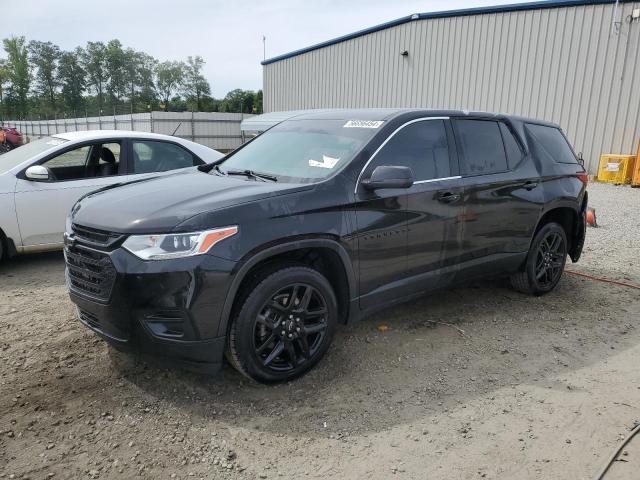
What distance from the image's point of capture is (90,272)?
307 cm

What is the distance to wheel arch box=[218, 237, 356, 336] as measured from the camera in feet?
9.64

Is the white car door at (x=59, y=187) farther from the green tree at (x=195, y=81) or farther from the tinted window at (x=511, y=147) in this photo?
the green tree at (x=195, y=81)

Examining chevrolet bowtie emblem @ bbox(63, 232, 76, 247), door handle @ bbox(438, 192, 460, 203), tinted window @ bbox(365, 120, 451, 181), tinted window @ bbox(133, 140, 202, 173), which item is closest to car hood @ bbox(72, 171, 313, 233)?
chevrolet bowtie emblem @ bbox(63, 232, 76, 247)

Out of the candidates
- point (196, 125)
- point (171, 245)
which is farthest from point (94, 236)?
point (196, 125)

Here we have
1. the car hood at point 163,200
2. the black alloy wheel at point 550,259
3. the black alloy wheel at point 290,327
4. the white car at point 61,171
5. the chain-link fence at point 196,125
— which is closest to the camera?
the car hood at point 163,200

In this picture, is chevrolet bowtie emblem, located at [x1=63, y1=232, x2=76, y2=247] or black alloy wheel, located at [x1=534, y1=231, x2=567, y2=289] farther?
black alloy wheel, located at [x1=534, y1=231, x2=567, y2=289]

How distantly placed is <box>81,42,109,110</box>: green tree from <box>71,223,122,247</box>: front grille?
94.0 meters

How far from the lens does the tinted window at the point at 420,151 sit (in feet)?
12.3

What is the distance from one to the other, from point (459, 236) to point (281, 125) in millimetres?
1842

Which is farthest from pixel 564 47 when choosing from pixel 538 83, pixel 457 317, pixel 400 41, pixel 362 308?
pixel 362 308

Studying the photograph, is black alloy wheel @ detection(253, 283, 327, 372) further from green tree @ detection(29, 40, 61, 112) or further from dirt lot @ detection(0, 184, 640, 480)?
green tree @ detection(29, 40, 61, 112)

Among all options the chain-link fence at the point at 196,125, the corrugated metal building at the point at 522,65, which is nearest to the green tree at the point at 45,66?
the chain-link fence at the point at 196,125

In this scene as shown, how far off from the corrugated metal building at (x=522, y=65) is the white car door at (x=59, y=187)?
14.4 m

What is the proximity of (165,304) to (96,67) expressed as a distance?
98.9m
